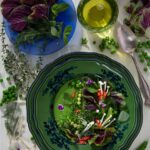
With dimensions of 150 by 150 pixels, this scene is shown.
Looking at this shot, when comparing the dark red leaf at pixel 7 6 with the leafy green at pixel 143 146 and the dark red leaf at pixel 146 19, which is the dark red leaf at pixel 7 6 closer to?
the dark red leaf at pixel 146 19

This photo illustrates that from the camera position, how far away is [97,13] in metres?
1.23

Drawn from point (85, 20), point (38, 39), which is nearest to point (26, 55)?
point (38, 39)

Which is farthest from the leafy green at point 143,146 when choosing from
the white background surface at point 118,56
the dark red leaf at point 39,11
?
the dark red leaf at point 39,11

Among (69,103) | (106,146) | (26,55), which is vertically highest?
(26,55)

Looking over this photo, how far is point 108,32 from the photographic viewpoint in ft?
4.10

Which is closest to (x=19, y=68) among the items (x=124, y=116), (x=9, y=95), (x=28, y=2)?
(x=9, y=95)

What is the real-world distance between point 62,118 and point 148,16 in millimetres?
322

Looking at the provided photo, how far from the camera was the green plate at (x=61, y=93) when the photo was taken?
47.0 inches

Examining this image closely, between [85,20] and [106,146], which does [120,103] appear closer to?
[106,146]

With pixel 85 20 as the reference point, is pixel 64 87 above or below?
below

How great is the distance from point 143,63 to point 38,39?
0.26 m

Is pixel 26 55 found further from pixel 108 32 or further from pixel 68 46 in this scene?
pixel 108 32

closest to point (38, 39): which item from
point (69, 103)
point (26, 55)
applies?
point (26, 55)

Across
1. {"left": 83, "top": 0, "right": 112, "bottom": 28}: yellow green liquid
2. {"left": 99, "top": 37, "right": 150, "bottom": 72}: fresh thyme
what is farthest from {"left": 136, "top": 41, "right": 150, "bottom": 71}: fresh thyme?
{"left": 83, "top": 0, "right": 112, "bottom": 28}: yellow green liquid
